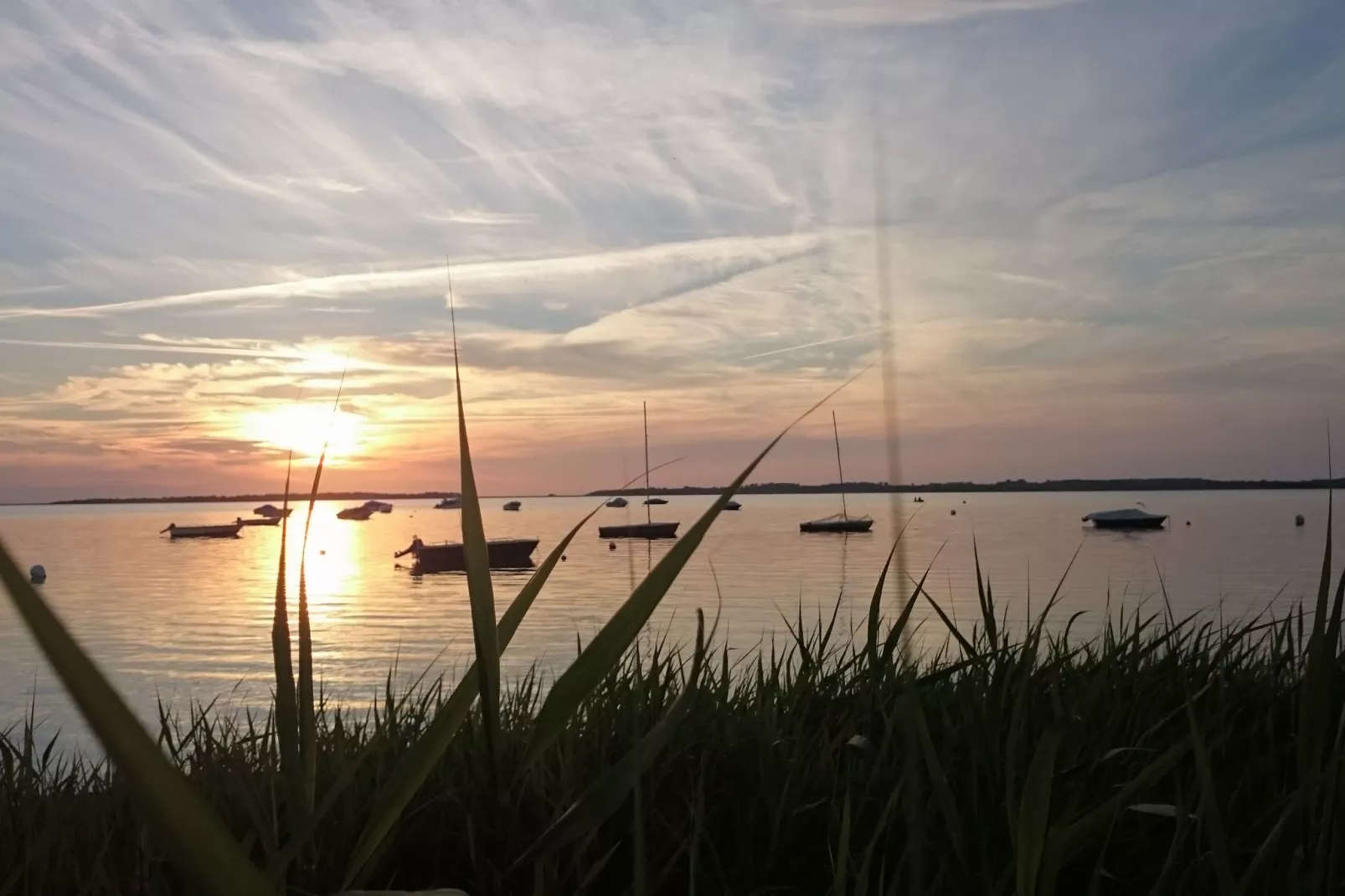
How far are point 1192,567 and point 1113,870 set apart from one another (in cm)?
4401

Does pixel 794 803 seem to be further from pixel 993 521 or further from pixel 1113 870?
pixel 993 521

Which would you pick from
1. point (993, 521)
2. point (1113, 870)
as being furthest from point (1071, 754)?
point (993, 521)

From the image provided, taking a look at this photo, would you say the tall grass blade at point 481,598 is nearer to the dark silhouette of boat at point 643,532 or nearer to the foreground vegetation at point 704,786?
the foreground vegetation at point 704,786

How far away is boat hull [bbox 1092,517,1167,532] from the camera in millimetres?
71875

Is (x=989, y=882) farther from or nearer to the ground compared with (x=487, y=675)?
nearer to the ground

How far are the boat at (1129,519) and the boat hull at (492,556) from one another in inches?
1730

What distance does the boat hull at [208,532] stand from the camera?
80.1 m

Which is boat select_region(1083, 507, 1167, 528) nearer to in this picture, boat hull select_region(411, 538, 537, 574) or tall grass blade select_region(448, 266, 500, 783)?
boat hull select_region(411, 538, 537, 574)

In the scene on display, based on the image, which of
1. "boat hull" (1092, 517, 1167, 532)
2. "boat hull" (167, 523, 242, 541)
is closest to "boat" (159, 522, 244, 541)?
"boat hull" (167, 523, 242, 541)

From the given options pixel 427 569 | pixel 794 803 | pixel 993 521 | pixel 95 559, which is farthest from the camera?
pixel 993 521

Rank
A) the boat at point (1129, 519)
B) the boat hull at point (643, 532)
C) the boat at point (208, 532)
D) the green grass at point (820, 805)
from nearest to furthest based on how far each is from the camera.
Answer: the green grass at point (820, 805), the boat hull at point (643, 532), the boat at point (1129, 519), the boat at point (208, 532)

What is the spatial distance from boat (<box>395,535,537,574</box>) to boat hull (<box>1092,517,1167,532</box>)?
43570mm

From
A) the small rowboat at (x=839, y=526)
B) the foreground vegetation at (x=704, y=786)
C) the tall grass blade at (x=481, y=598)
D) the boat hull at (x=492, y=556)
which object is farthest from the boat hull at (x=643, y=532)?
the tall grass blade at (x=481, y=598)

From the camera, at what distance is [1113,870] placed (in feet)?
8.00
